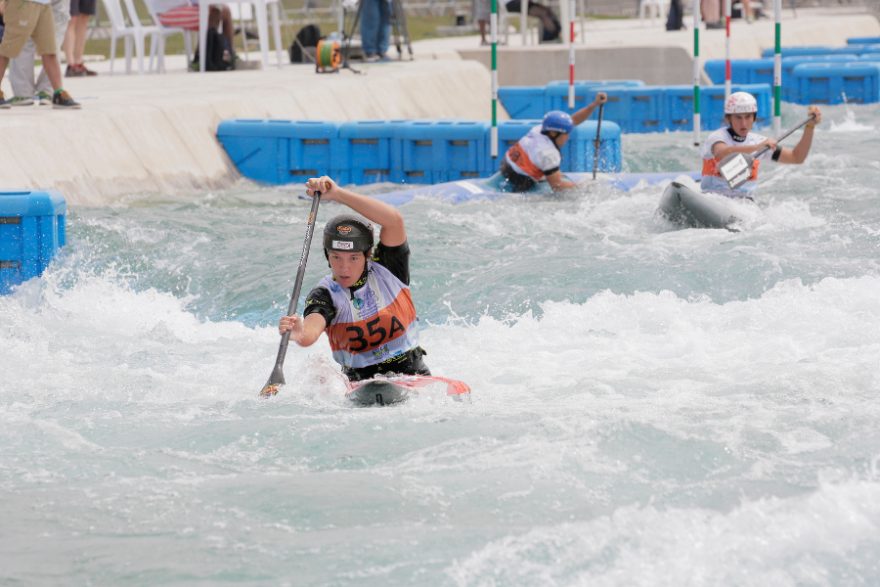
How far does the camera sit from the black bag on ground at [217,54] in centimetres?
1769

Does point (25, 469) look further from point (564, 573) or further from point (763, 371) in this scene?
point (763, 371)

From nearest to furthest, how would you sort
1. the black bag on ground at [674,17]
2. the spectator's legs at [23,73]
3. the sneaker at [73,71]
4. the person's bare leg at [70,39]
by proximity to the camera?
the spectator's legs at [23,73] → the person's bare leg at [70,39] → the sneaker at [73,71] → the black bag on ground at [674,17]

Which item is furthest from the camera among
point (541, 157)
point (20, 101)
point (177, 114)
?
point (177, 114)

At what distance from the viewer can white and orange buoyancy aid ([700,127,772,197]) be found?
10.7m

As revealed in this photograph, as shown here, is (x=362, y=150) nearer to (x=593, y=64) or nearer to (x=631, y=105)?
(x=631, y=105)

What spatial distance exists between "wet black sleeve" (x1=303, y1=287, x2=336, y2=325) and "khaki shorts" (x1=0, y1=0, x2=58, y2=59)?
6020 mm

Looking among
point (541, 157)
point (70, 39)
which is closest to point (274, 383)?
point (541, 157)

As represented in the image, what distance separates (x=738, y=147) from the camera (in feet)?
34.7

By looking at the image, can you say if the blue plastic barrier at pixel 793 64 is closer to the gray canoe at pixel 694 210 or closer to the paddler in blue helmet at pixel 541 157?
the paddler in blue helmet at pixel 541 157

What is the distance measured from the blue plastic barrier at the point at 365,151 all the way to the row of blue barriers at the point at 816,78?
295 inches

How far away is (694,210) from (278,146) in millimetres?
4567

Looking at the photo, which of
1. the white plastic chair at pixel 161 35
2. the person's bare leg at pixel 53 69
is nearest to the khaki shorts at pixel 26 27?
the person's bare leg at pixel 53 69

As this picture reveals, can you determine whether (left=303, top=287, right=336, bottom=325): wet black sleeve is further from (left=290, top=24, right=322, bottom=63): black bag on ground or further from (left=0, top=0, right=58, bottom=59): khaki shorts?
(left=290, top=24, right=322, bottom=63): black bag on ground

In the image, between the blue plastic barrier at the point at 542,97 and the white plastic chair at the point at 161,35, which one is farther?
the blue plastic barrier at the point at 542,97
